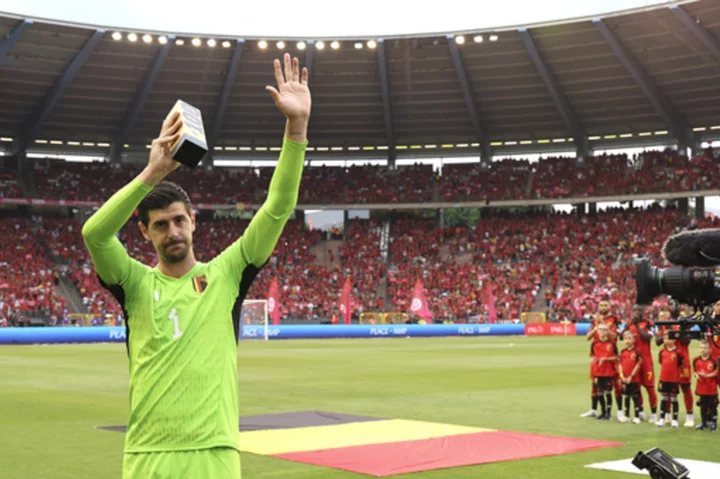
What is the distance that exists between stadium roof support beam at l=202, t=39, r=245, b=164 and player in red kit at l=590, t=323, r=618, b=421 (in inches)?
1567

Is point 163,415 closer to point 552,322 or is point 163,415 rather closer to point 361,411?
point 361,411

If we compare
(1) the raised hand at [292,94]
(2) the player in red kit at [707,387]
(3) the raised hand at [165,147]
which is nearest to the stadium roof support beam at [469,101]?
(2) the player in red kit at [707,387]

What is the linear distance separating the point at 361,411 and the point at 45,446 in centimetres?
624

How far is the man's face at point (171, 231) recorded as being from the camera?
4.52m

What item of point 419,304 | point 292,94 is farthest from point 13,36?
point 292,94

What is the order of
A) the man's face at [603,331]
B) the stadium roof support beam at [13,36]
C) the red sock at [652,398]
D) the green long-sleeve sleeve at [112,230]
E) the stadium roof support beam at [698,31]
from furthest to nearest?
the stadium roof support beam at [13,36], the stadium roof support beam at [698,31], the red sock at [652,398], the man's face at [603,331], the green long-sleeve sleeve at [112,230]

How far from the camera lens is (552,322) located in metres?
56.0

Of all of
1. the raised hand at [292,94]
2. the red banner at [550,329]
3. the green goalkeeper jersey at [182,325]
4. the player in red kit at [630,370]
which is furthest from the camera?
the red banner at [550,329]

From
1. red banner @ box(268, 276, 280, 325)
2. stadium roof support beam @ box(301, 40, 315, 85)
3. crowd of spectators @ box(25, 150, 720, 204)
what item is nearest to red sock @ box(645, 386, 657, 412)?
red banner @ box(268, 276, 280, 325)

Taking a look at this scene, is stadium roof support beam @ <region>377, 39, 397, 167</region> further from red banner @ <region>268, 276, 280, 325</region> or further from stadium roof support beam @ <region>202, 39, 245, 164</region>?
red banner @ <region>268, 276, 280, 325</region>

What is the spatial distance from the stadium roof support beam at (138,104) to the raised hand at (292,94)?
4914 cm

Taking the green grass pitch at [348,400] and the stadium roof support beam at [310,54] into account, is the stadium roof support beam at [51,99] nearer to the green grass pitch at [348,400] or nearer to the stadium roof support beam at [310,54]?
the stadium roof support beam at [310,54]

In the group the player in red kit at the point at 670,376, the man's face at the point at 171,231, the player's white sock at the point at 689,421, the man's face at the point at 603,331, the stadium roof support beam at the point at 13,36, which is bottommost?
the player's white sock at the point at 689,421

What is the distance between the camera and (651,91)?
56.0m
